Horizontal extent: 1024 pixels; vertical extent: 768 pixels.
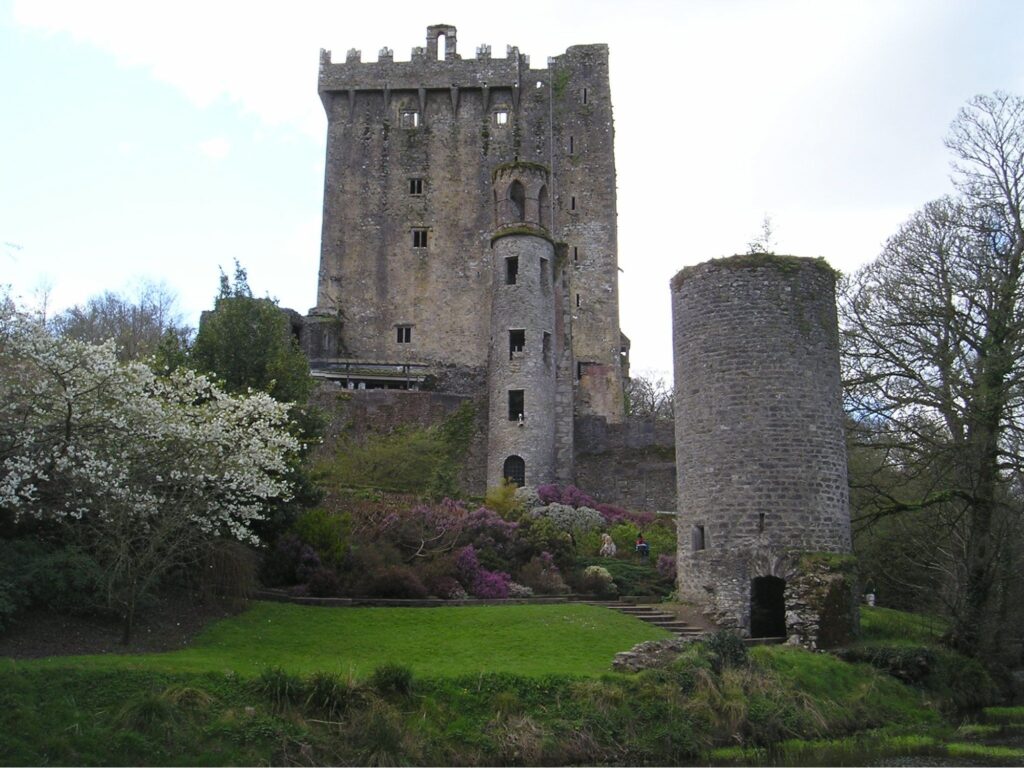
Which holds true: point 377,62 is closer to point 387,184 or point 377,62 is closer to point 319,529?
point 387,184

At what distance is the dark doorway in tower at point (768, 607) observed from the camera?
23094 millimetres

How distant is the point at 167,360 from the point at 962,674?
18985mm

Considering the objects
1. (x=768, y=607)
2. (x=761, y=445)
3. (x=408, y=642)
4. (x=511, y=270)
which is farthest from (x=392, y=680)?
(x=511, y=270)

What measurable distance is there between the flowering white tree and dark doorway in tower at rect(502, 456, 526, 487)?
19.5m

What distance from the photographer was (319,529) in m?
23.0

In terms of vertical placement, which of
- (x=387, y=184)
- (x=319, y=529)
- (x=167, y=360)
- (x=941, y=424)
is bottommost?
(x=319, y=529)

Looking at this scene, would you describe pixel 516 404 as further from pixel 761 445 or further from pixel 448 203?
pixel 761 445

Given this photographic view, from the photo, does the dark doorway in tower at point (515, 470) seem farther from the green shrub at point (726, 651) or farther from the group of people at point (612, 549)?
the green shrub at point (726, 651)

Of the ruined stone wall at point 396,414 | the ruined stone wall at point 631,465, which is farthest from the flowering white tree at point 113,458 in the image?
the ruined stone wall at point 631,465

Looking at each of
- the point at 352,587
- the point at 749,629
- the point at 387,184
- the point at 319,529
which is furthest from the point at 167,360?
the point at 387,184

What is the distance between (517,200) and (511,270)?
7179mm

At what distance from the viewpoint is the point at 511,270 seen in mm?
40531

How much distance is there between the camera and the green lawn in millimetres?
15672

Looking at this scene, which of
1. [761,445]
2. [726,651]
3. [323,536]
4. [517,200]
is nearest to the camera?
[726,651]
